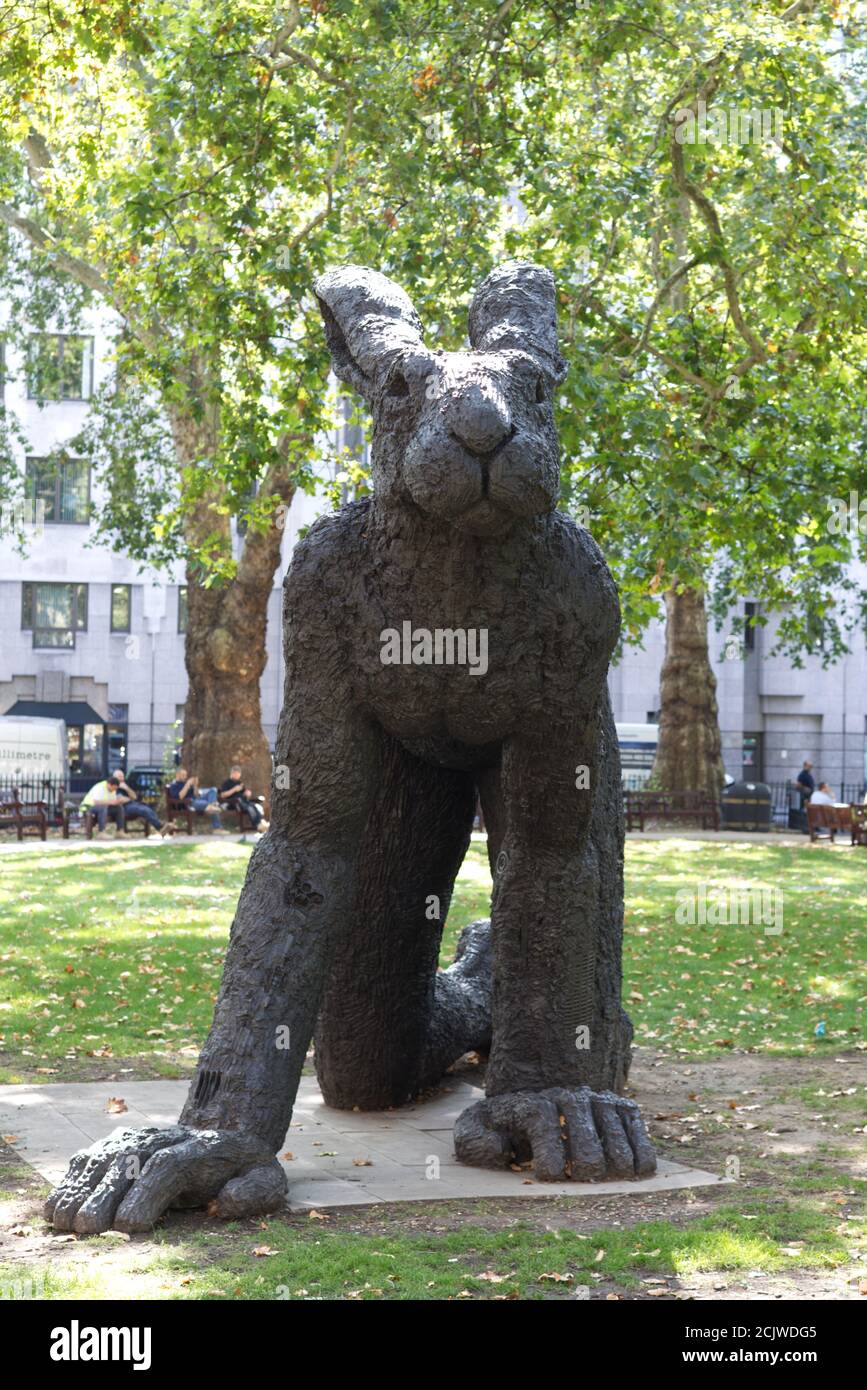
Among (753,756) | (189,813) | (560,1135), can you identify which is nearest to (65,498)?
(753,756)

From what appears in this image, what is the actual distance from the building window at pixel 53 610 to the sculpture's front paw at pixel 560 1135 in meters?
36.8

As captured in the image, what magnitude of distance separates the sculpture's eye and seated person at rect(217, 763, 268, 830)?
17466 millimetres

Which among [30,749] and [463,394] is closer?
[463,394]

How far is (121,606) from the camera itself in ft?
136

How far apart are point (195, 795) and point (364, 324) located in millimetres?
17956

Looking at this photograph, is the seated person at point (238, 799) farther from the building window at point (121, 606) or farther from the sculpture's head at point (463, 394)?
the building window at point (121, 606)

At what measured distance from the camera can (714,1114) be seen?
707 centimetres

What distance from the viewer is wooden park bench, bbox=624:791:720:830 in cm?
2591

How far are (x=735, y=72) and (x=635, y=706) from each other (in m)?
29.8

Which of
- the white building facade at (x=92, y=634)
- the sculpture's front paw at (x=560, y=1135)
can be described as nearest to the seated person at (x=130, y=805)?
the white building facade at (x=92, y=634)

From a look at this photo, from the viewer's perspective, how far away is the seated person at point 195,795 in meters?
22.1

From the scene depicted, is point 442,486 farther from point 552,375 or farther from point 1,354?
point 1,354

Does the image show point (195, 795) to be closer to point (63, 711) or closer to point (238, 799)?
point (238, 799)

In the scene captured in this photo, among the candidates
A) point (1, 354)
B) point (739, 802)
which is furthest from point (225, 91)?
point (1, 354)
